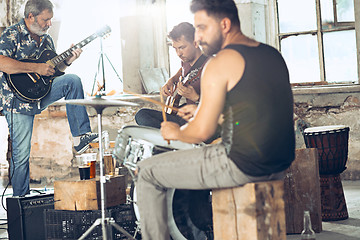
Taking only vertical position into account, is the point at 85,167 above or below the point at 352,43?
below

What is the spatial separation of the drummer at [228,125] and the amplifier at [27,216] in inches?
66.1

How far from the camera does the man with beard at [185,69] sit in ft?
13.9

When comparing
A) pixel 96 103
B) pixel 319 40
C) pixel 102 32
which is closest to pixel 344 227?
pixel 96 103

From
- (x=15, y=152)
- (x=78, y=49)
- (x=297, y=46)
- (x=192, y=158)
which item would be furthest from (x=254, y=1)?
(x=192, y=158)

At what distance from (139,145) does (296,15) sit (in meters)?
4.11

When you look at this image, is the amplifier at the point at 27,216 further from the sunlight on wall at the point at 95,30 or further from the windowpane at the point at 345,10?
the windowpane at the point at 345,10

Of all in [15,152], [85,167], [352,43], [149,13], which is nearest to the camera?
[85,167]

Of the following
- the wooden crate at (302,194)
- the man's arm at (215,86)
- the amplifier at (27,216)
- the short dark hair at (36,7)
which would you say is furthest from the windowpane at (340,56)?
the man's arm at (215,86)

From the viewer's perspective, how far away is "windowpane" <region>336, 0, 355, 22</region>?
21.8 feet

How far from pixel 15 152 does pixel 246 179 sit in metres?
2.79

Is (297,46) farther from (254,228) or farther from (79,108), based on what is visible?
(254,228)

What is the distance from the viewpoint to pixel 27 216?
14.1 ft

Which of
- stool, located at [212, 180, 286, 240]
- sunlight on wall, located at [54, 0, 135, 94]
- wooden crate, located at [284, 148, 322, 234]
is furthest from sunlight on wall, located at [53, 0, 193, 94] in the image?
stool, located at [212, 180, 286, 240]

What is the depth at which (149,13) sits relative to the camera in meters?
7.14
